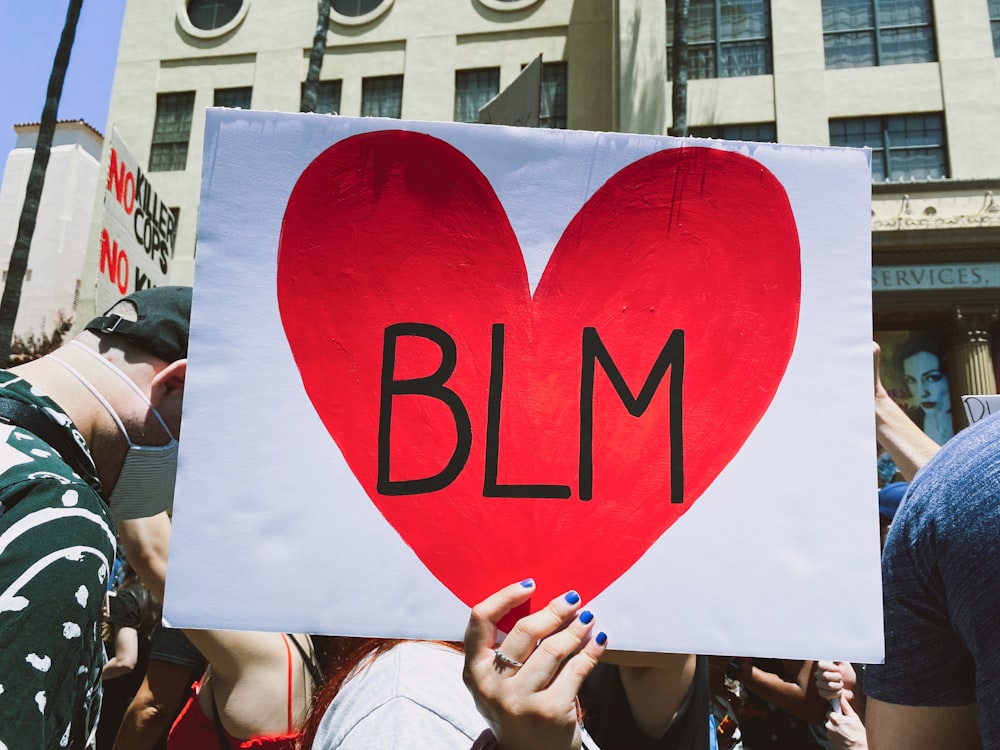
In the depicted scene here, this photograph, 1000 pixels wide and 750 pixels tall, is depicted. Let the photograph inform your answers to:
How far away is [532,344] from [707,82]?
17703mm

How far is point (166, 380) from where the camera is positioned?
1.91m

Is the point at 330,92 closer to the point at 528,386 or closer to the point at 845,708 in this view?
the point at 845,708

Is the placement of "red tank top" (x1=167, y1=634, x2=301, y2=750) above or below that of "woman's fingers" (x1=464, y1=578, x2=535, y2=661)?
below

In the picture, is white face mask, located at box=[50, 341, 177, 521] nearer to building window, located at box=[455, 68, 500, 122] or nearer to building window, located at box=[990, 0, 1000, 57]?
building window, located at box=[455, 68, 500, 122]

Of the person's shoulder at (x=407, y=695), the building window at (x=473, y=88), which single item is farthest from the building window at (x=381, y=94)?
the person's shoulder at (x=407, y=695)

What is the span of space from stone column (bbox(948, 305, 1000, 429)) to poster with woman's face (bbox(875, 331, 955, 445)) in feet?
0.76

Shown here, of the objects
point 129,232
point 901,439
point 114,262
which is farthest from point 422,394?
point 129,232

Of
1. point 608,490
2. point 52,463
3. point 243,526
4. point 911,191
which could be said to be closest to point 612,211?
point 608,490

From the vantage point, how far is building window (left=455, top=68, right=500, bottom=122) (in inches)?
762

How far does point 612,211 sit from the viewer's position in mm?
1401

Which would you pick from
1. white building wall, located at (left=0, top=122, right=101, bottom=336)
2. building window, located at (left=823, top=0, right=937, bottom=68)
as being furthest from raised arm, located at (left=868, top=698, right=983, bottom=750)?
white building wall, located at (left=0, top=122, right=101, bottom=336)

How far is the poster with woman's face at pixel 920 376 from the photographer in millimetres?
14758

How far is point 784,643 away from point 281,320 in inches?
39.8

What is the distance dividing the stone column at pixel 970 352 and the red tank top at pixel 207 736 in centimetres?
1534
